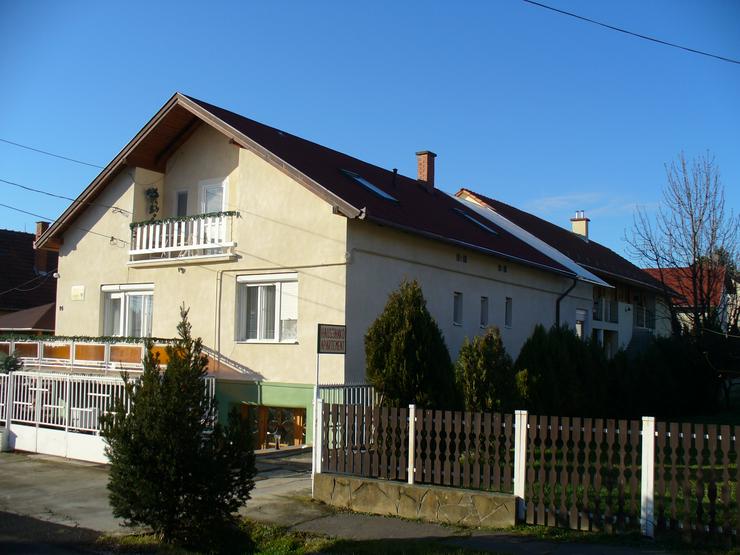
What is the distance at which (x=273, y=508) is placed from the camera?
10602mm

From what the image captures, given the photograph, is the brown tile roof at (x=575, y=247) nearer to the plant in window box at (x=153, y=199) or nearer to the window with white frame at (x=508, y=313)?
the window with white frame at (x=508, y=313)

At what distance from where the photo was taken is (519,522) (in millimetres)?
9469

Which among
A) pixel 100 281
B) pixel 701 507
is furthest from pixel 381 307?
pixel 701 507

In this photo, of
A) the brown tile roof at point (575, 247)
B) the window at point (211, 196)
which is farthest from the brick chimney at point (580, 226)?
the window at point (211, 196)

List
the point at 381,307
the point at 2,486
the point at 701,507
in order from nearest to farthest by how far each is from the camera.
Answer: the point at 701,507, the point at 2,486, the point at 381,307

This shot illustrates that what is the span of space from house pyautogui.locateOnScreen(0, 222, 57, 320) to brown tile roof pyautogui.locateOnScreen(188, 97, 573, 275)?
1288 cm

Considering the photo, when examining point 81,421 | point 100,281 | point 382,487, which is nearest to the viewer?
point 382,487


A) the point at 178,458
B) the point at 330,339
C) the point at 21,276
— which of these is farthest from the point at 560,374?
the point at 21,276

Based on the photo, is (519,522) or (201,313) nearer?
(519,522)

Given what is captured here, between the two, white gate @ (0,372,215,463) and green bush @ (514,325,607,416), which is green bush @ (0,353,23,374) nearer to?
white gate @ (0,372,215,463)

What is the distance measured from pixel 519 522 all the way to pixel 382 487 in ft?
6.11

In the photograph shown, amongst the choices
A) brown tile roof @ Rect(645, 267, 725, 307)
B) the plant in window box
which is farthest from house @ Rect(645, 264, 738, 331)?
the plant in window box

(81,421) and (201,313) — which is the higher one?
(201,313)

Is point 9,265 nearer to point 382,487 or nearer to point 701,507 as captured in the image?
point 382,487
